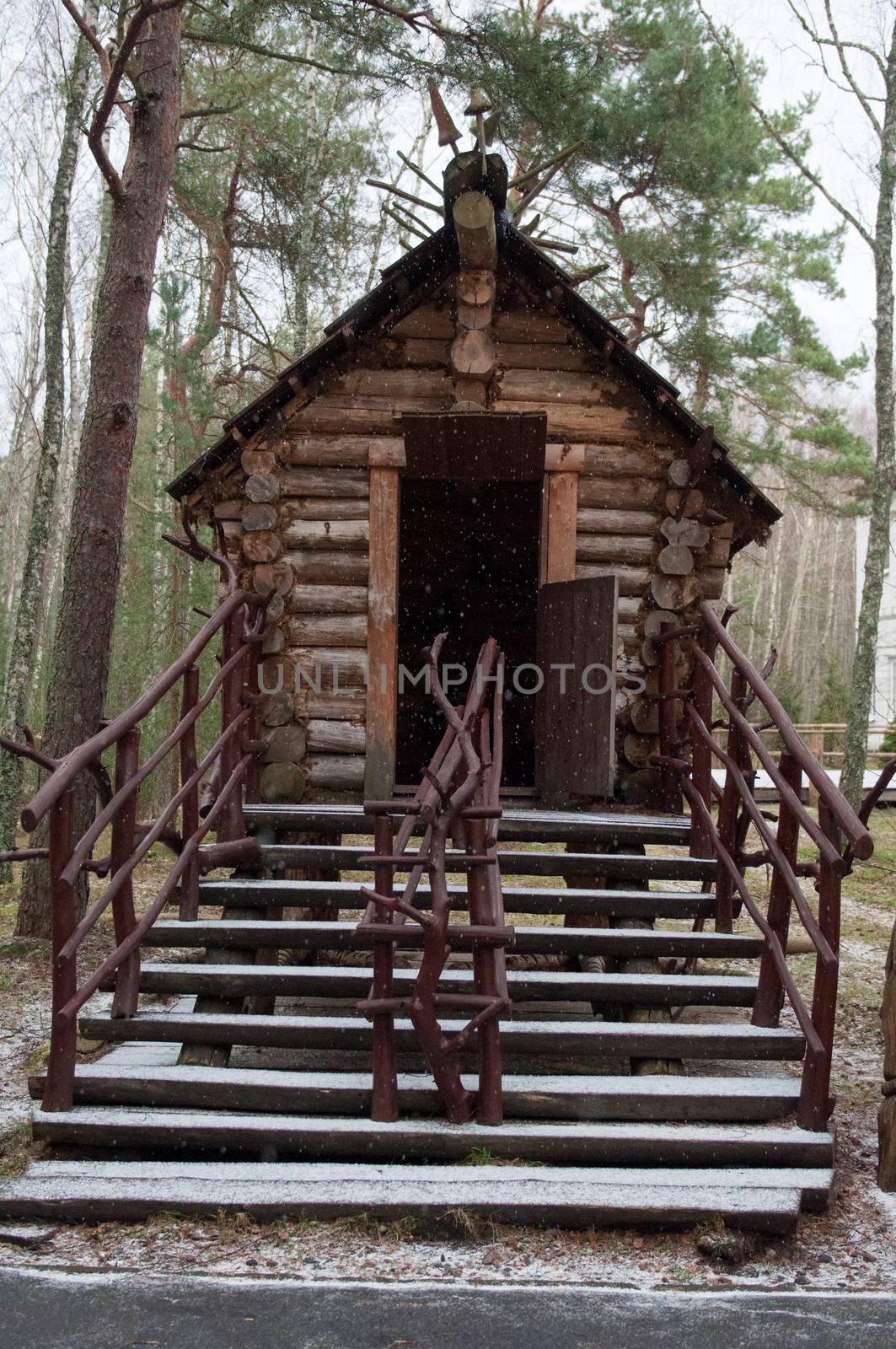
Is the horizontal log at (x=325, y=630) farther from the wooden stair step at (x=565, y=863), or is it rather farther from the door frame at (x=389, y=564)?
the wooden stair step at (x=565, y=863)

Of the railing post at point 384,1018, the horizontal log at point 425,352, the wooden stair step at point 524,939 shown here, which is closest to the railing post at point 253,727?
the wooden stair step at point 524,939

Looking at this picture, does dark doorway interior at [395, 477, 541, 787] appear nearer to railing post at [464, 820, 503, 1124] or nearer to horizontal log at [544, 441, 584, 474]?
horizontal log at [544, 441, 584, 474]

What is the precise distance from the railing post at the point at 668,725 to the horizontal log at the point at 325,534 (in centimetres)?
206

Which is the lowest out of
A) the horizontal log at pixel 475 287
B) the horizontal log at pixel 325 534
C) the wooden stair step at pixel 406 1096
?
the wooden stair step at pixel 406 1096

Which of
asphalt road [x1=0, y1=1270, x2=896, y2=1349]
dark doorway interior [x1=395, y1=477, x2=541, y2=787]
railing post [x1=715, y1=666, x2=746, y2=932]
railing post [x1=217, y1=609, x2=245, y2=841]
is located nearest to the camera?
asphalt road [x1=0, y1=1270, x2=896, y2=1349]

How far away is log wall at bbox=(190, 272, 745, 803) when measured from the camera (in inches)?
292

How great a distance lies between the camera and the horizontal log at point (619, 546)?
7.61 metres

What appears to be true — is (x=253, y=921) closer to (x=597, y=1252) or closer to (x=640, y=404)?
(x=597, y=1252)

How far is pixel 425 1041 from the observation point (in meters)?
3.94

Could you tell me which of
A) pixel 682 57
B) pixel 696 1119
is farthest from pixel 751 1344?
pixel 682 57

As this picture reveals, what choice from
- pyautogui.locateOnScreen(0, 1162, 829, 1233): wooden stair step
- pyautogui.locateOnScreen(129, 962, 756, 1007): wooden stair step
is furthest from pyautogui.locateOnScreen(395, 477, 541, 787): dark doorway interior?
pyautogui.locateOnScreen(0, 1162, 829, 1233): wooden stair step

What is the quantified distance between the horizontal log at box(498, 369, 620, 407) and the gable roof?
0.64 feet

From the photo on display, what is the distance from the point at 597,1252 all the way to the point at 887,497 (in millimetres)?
12929

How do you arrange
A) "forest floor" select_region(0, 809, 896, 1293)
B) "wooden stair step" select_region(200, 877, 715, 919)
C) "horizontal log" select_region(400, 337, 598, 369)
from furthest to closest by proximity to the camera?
"horizontal log" select_region(400, 337, 598, 369) → "wooden stair step" select_region(200, 877, 715, 919) → "forest floor" select_region(0, 809, 896, 1293)
